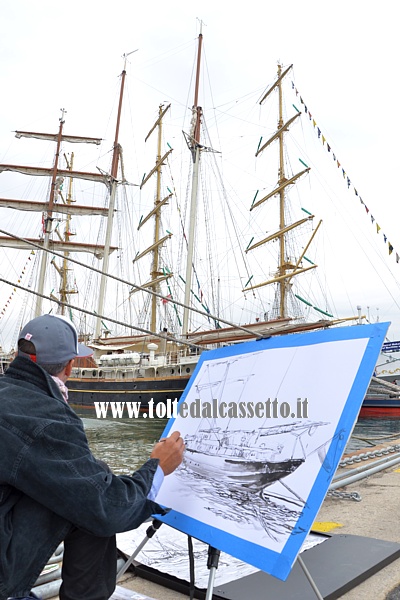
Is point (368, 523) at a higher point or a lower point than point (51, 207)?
lower

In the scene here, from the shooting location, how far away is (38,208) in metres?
33.2

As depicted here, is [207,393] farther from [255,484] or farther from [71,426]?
[71,426]

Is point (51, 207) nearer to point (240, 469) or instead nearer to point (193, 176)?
point (193, 176)

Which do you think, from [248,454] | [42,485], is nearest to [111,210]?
[248,454]

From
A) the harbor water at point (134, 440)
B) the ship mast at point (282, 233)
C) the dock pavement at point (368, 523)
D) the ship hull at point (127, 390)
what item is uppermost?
the ship mast at point (282, 233)

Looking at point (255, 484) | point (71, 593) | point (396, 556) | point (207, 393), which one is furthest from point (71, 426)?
point (396, 556)

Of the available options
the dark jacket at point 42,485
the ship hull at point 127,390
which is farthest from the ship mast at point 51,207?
the dark jacket at point 42,485

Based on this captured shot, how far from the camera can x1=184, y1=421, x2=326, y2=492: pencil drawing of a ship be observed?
1827mm

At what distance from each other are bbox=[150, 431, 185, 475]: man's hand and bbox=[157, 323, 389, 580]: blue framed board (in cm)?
26

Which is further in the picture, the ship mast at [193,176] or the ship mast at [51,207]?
the ship mast at [51,207]

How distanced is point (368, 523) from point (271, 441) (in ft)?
7.07

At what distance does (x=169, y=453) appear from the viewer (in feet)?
6.07

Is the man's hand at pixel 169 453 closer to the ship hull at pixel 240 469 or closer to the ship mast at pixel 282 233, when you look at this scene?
the ship hull at pixel 240 469

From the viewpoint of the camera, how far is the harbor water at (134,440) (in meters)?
10.4
